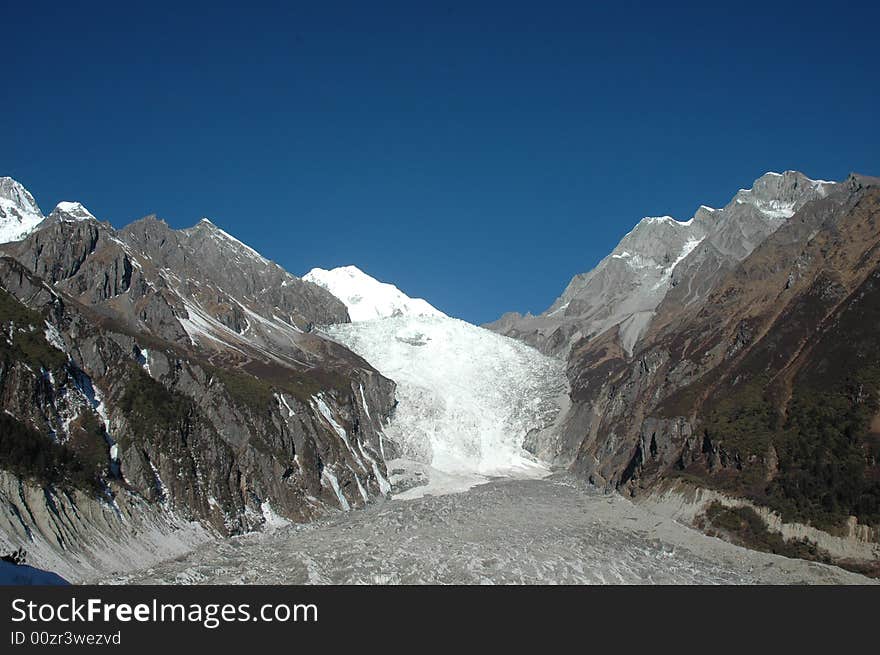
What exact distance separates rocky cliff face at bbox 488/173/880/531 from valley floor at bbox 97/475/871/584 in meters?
9.81

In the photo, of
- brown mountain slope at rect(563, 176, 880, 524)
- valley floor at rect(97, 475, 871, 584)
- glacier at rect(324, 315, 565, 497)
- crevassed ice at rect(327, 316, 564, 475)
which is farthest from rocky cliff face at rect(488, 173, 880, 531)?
crevassed ice at rect(327, 316, 564, 475)

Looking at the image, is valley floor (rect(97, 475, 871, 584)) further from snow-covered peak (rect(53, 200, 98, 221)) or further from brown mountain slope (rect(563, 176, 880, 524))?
snow-covered peak (rect(53, 200, 98, 221))

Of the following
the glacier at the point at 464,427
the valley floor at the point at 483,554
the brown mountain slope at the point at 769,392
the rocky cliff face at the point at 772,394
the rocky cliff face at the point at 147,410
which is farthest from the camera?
the glacier at the point at 464,427

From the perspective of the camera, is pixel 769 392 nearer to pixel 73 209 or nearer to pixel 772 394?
pixel 772 394

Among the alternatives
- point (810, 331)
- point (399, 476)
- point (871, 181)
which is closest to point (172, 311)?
point (399, 476)

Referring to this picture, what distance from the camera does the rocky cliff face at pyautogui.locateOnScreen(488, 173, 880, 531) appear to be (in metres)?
81.9

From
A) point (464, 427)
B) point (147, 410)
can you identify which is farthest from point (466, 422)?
point (147, 410)

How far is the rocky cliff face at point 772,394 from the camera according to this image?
8188 centimetres

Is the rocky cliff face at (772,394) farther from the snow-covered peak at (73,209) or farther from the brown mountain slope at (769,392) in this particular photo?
the snow-covered peak at (73,209)

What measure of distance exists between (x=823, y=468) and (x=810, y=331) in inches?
1293

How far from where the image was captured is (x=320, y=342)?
18438 cm

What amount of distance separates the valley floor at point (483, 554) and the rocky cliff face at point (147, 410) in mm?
6651

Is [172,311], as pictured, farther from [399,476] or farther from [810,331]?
[810,331]

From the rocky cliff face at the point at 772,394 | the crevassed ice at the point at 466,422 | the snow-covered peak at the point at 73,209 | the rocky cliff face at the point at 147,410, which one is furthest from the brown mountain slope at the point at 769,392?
the snow-covered peak at the point at 73,209
